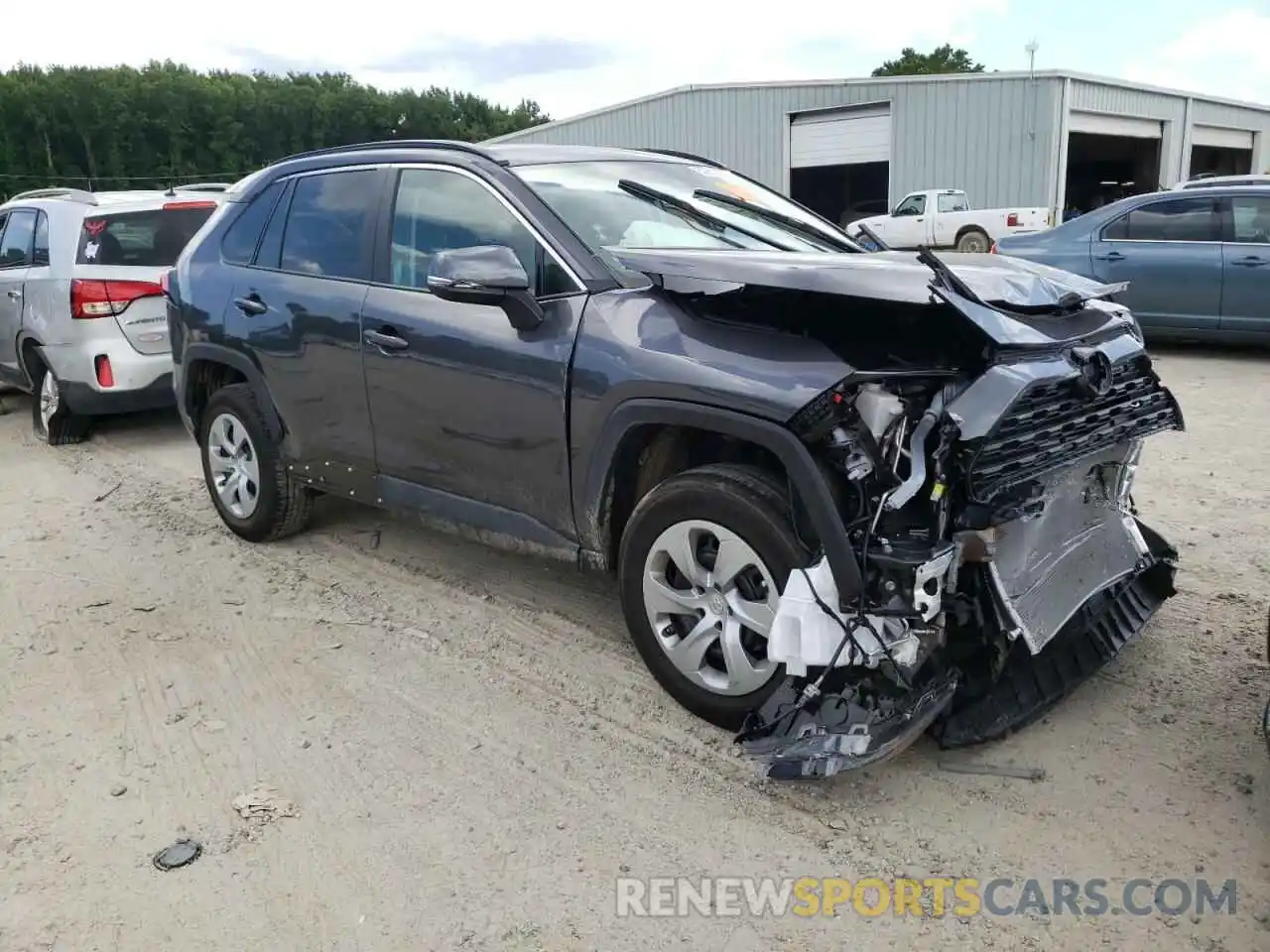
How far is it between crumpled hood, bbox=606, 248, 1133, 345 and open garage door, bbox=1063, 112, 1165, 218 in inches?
964

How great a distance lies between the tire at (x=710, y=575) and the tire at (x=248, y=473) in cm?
231

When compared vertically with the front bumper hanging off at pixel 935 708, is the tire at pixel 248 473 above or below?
above

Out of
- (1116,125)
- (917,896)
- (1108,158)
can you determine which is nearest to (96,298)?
(917,896)

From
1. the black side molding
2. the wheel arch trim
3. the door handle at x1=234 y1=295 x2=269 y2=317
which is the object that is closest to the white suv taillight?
the wheel arch trim

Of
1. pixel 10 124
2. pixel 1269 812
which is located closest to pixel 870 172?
pixel 1269 812

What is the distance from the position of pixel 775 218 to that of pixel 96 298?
5219 mm

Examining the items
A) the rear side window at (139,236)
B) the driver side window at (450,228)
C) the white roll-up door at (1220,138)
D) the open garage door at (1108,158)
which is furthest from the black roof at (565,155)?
the white roll-up door at (1220,138)

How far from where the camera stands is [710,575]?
330 centimetres

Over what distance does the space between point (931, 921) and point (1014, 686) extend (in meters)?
0.96

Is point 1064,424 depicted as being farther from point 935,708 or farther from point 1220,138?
point 1220,138

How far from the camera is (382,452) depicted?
14.4 feet

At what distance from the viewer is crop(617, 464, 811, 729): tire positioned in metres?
3.10

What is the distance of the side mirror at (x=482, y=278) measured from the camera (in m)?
3.51

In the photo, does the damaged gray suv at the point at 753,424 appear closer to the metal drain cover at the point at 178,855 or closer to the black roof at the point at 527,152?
the black roof at the point at 527,152
